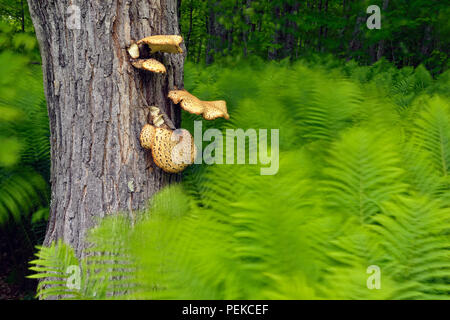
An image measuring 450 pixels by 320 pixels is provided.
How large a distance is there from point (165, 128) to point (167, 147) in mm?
104

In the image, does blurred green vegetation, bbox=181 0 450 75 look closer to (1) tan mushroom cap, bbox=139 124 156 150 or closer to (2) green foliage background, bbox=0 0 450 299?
(2) green foliage background, bbox=0 0 450 299

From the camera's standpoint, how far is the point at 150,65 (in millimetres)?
1353

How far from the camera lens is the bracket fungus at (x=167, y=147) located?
1.41m

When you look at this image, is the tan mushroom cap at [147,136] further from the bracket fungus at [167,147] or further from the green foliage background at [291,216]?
the green foliage background at [291,216]

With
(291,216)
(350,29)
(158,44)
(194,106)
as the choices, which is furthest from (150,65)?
(350,29)

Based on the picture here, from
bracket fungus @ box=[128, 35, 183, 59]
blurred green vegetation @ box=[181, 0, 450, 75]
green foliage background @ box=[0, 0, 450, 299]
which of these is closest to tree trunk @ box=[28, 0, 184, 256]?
bracket fungus @ box=[128, 35, 183, 59]

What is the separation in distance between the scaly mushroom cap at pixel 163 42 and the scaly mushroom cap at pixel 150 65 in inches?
2.6

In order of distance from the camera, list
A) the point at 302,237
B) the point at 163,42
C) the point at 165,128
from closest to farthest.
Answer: the point at 302,237, the point at 163,42, the point at 165,128

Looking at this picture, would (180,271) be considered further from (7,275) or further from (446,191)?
(7,275)

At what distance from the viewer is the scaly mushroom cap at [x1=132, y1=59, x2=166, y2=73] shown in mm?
1345

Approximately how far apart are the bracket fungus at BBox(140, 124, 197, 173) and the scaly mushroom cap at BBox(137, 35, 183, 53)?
361mm

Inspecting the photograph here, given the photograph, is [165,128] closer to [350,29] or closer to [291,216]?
[291,216]

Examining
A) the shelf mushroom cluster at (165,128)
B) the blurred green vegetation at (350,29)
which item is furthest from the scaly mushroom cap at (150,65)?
the blurred green vegetation at (350,29)

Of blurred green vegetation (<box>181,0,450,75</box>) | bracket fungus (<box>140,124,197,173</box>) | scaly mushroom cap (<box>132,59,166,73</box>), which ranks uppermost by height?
blurred green vegetation (<box>181,0,450,75</box>)
